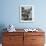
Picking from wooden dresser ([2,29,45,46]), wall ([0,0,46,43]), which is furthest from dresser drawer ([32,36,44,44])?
wall ([0,0,46,43])

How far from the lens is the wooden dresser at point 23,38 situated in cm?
357

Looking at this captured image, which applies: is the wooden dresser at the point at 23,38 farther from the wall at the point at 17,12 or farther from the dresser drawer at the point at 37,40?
the wall at the point at 17,12

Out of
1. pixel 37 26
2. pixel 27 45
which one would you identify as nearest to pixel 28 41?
pixel 27 45

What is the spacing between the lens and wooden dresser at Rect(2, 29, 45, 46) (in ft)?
11.7

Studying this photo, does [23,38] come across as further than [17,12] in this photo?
No

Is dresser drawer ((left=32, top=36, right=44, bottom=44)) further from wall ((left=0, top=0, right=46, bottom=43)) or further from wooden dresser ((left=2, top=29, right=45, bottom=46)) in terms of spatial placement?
wall ((left=0, top=0, right=46, bottom=43))

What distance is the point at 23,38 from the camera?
3.59 meters

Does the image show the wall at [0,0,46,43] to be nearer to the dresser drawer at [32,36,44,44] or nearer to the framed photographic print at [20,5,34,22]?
the framed photographic print at [20,5,34,22]

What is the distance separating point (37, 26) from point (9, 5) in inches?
45.5

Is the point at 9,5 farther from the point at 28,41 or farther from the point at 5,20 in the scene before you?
the point at 28,41

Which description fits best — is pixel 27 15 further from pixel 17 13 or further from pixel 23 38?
pixel 23 38

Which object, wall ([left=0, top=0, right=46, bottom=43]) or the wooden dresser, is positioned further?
wall ([left=0, top=0, right=46, bottom=43])

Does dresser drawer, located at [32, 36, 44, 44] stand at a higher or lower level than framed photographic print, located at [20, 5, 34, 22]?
lower

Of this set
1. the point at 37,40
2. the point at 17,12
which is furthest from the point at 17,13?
the point at 37,40
